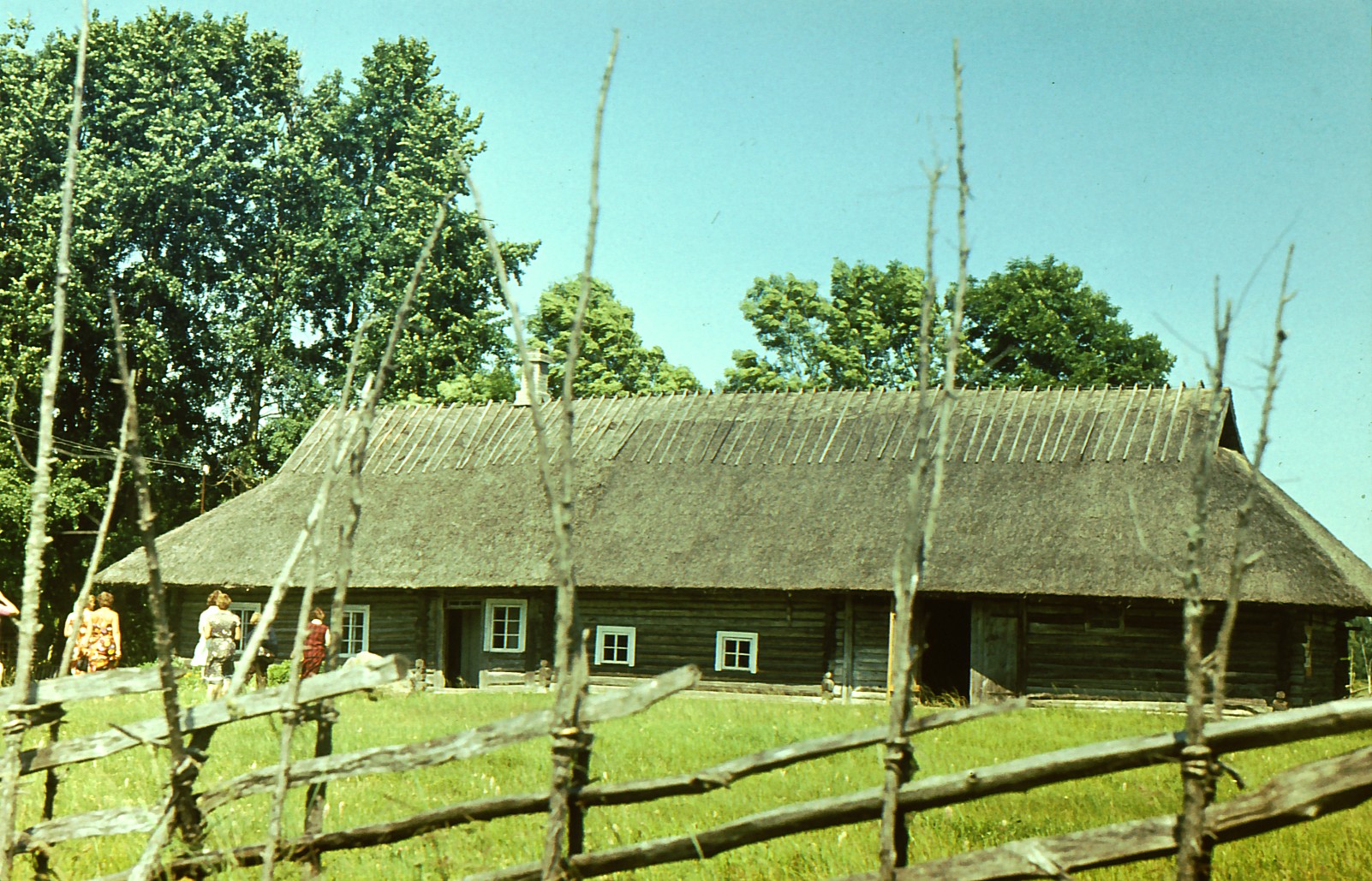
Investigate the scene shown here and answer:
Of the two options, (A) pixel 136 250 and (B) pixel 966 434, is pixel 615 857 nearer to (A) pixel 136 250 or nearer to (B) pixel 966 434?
(B) pixel 966 434

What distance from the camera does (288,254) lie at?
117 ft

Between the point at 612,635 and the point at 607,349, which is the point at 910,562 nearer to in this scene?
the point at 612,635

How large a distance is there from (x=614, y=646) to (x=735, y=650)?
2.17m

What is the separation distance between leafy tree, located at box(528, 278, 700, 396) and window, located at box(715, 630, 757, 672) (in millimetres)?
16518

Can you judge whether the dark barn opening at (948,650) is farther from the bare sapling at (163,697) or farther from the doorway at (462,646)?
the bare sapling at (163,697)

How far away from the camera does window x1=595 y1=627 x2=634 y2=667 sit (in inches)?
909

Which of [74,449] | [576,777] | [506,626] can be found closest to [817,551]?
[506,626]

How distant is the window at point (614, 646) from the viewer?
23.1 m

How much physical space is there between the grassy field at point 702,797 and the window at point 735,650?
236 inches

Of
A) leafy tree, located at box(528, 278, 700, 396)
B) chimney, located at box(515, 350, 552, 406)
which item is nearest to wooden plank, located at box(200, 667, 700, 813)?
chimney, located at box(515, 350, 552, 406)

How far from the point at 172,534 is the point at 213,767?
16.9m

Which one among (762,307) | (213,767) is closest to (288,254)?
(762,307)

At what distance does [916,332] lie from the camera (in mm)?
39188

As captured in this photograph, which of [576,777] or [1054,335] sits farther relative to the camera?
[1054,335]
